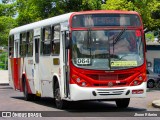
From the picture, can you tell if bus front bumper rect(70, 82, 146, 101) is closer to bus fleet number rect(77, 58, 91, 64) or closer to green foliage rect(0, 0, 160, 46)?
bus fleet number rect(77, 58, 91, 64)

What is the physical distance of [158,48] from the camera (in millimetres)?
45938

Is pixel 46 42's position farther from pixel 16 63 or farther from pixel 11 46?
pixel 11 46

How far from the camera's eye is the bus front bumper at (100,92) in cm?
1650

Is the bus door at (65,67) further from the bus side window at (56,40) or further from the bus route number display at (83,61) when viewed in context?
the bus side window at (56,40)

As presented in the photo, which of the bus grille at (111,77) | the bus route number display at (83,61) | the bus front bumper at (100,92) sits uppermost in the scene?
the bus route number display at (83,61)

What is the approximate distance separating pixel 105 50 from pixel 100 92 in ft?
4.10

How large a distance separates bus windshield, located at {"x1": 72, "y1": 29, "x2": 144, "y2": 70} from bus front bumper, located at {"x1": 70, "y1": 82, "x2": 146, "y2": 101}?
2.00ft

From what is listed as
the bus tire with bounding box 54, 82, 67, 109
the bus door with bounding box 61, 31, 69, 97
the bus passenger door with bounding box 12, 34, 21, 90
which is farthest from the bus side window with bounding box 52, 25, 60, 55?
the bus passenger door with bounding box 12, 34, 21, 90

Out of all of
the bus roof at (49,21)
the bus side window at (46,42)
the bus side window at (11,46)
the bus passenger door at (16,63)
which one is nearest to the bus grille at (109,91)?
the bus roof at (49,21)

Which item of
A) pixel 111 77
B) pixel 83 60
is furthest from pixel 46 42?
pixel 111 77

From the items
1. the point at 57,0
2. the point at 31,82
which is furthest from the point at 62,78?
the point at 57,0

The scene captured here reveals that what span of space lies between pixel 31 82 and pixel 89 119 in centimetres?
767

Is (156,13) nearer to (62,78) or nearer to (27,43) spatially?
(27,43)

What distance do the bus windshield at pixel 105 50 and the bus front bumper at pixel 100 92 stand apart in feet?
2.00
